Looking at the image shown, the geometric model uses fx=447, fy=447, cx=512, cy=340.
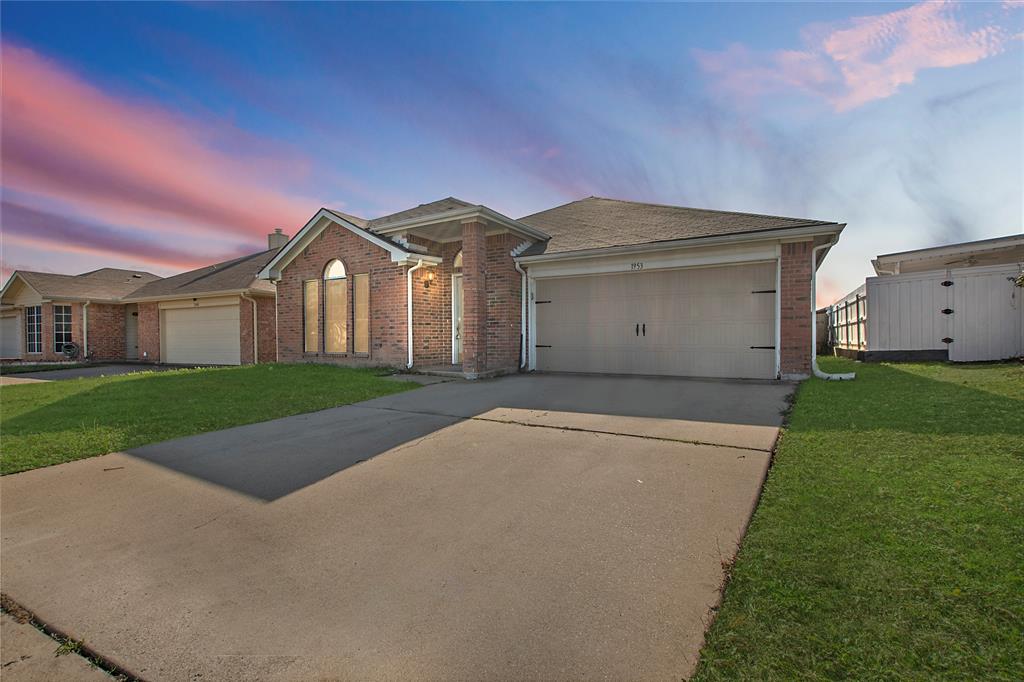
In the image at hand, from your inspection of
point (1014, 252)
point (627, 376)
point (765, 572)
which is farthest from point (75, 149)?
point (1014, 252)

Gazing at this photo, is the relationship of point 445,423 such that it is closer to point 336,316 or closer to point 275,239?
point 336,316

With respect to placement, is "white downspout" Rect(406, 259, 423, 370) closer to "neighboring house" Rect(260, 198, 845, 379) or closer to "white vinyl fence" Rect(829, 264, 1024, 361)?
"neighboring house" Rect(260, 198, 845, 379)

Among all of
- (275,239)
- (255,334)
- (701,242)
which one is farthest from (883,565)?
(275,239)

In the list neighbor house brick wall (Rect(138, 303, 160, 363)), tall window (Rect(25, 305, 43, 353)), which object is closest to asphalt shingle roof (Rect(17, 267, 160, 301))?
tall window (Rect(25, 305, 43, 353))

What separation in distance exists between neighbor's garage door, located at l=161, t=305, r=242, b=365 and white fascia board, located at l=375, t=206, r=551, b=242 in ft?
31.3

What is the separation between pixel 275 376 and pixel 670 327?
29.1ft

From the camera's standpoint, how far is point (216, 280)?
18.2 metres

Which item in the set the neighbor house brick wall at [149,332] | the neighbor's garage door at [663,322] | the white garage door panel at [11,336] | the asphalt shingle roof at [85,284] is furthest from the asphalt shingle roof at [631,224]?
the white garage door panel at [11,336]

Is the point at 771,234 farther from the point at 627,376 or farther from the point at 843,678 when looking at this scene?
the point at 843,678

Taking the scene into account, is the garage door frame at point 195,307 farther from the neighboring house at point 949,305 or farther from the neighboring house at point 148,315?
the neighboring house at point 949,305

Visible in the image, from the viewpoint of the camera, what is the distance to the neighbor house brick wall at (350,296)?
11148 mm

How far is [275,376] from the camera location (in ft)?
33.4

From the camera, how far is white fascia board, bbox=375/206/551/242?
31.7 feet

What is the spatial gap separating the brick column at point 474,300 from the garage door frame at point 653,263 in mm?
1338
